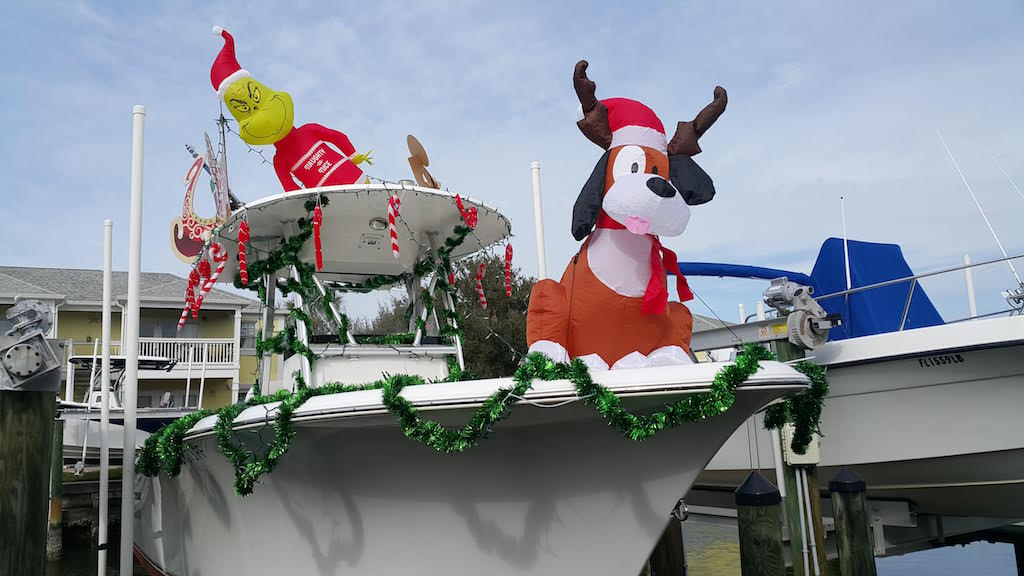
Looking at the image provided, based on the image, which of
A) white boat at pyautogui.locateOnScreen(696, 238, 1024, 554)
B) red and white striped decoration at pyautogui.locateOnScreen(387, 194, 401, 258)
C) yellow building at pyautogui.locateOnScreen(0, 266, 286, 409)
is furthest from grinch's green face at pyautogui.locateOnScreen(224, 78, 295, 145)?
yellow building at pyautogui.locateOnScreen(0, 266, 286, 409)

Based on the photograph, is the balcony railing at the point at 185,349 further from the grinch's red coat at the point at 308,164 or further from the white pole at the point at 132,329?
the grinch's red coat at the point at 308,164

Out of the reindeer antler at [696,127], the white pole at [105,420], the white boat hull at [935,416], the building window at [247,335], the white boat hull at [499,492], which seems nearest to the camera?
the white boat hull at [499,492]

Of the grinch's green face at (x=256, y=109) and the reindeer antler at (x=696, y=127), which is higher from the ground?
the grinch's green face at (x=256, y=109)

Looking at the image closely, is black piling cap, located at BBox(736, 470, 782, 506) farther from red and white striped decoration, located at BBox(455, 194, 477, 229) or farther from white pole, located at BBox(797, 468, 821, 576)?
red and white striped decoration, located at BBox(455, 194, 477, 229)

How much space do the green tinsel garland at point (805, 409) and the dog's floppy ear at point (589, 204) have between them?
1.59 metres

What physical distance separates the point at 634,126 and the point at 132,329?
4447 millimetres

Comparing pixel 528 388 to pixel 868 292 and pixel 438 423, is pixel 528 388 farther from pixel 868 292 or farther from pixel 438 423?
pixel 868 292

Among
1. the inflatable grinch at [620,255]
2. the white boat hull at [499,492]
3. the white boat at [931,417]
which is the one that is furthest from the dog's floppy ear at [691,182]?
the white boat at [931,417]

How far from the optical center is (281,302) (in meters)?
6.53

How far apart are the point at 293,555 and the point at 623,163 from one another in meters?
3.22

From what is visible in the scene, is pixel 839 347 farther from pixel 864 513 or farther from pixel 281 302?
pixel 281 302

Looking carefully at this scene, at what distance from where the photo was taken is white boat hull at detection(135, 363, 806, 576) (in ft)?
13.4

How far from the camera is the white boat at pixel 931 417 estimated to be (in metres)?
6.31

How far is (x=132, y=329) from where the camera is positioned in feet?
19.8
